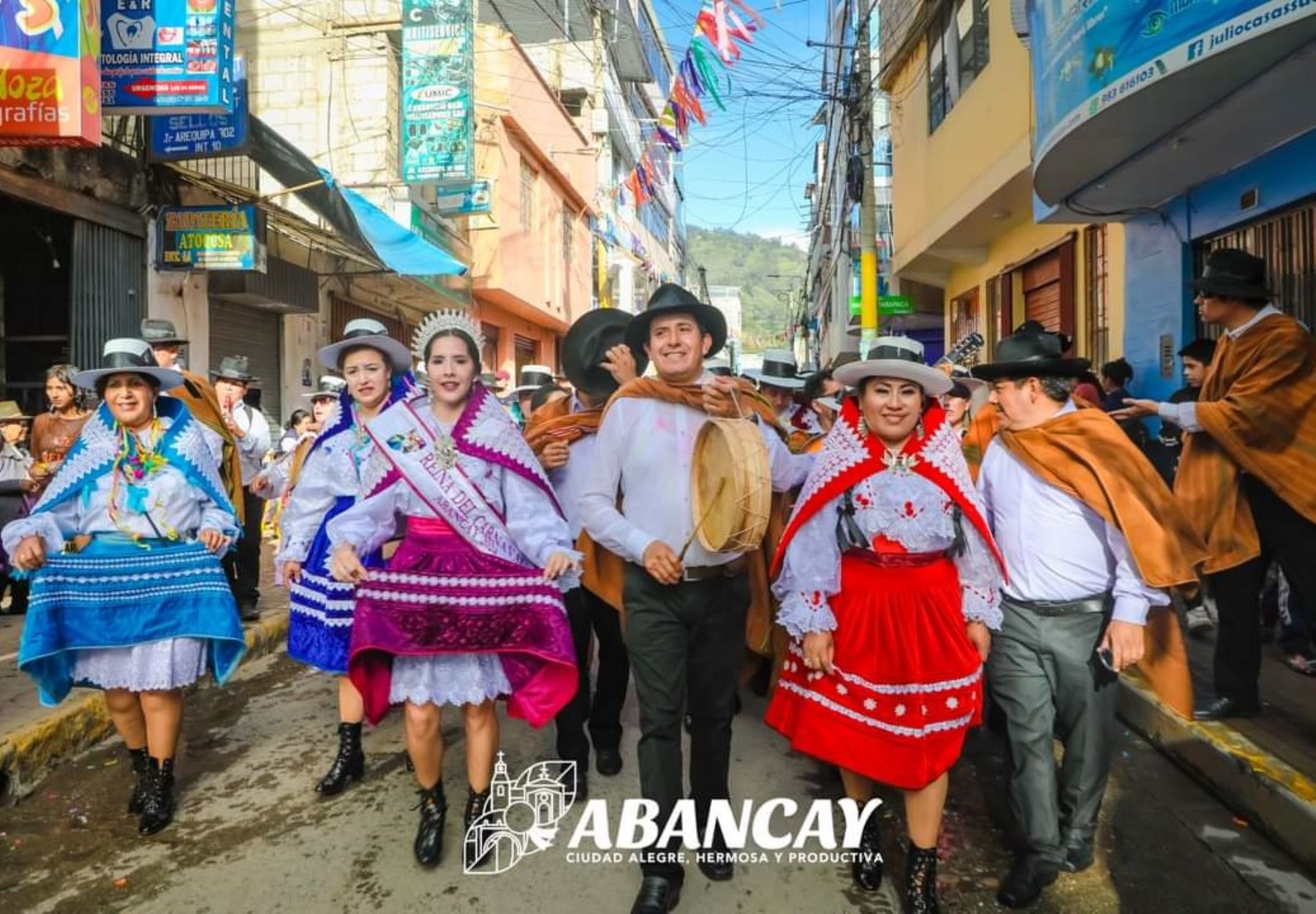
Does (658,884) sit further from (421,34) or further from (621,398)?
(421,34)

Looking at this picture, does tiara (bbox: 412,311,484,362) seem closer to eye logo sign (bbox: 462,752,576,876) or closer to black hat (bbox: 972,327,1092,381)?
eye logo sign (bbox: 462,752,576,876)

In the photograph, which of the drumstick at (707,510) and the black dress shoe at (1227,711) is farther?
the black dress shoe at (1227,711)

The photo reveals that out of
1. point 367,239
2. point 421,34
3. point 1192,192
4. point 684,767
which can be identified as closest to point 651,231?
point 421,34

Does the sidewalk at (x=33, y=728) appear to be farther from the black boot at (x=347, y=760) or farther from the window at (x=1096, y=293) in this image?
the window at (x=1096, y=293)

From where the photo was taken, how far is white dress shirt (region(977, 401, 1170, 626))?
288cm

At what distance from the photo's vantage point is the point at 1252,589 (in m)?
4.22

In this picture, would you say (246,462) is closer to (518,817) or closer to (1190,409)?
(518,817)

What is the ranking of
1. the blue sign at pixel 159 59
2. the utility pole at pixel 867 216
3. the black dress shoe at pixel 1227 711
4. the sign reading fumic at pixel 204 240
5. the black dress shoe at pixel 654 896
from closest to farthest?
the black dress shoe at pixel 654 896
the black dress shoe at pixel 1227 711
the blue sign at pixel 159 59
the sign reading fumic at pixel 204 240
the utility pole at pixel 867 216

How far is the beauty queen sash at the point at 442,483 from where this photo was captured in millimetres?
3189

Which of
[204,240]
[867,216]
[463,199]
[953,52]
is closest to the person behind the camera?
[204,240]

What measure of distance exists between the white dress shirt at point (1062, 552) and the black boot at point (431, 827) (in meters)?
2.22

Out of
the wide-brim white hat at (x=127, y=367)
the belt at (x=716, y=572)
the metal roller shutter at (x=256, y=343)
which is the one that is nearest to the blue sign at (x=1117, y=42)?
the belt at (x=716, y=572)

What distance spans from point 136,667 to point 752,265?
12719cm

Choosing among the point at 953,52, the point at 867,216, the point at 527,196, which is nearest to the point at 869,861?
the point at 867,216
